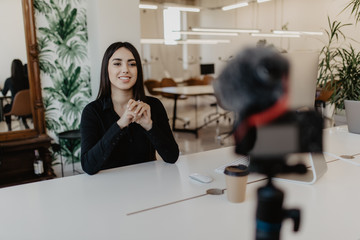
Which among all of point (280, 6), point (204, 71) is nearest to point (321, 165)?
point (204, 71)

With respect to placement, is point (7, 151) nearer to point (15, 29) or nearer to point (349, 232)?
point (15, 29)

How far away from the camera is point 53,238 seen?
1.07 metres

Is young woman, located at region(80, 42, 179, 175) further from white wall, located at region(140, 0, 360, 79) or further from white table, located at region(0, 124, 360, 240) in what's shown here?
white wall, located at region(140, 0, 360, 79)

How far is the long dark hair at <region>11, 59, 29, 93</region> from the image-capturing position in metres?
3.15

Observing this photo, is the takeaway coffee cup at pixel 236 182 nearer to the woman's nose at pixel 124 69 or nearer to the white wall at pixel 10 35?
the woman's nose at pixel 124 69

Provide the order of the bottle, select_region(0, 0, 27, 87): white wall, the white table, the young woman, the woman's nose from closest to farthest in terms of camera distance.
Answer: the white table < the young woman < the woman's nose < select_region(0, 0, 27, 87): white wall < the bottle

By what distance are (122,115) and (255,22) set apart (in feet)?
27.8

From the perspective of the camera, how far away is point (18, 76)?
3.20 metres

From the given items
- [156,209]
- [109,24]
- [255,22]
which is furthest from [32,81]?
[255,22]

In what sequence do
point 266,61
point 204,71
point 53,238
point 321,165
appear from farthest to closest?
1. point 204,71
2. point 321,165
3. point 53,238
4. point 266,61

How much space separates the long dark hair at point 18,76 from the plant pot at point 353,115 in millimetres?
2934

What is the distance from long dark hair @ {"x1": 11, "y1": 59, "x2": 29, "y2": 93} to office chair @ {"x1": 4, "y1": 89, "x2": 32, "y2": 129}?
57 mm

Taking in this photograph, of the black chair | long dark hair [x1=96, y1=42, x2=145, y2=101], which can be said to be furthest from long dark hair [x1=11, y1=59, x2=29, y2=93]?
long dark hair [x1=96, y1=42, x2=145, y2=101]

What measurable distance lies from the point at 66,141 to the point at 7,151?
2.14 ft
